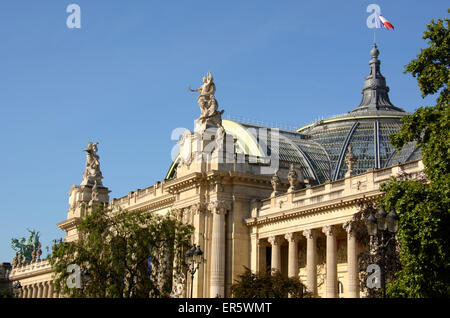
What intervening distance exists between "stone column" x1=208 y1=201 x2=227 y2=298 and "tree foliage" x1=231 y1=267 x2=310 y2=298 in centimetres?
681

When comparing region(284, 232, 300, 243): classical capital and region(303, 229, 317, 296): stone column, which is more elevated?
region(284, 232, 300, 243): classical capital

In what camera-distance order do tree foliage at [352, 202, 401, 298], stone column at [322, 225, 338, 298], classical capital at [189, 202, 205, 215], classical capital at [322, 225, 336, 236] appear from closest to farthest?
tree foliage at [352, 202, 401, 298], stone column at [322, 225, 338, 298], classical capital at [322, 225, 336, 236], classical capital at [189, 202, 205, 215]

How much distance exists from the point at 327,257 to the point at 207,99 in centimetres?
1860

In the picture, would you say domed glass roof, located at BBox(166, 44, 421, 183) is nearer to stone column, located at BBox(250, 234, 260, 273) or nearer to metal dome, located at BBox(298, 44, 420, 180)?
metal dome, located at BBox(298, 44, 420, 180)

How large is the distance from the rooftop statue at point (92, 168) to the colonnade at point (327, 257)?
124 feet

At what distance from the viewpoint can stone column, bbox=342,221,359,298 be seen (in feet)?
152

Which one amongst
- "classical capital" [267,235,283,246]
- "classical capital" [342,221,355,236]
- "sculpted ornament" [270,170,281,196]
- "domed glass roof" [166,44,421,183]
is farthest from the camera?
"domed glass roof" [166,44,421,183]

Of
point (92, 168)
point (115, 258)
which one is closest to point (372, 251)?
point (115, 258)

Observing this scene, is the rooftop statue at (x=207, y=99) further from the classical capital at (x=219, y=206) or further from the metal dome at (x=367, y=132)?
the metal dome at (x=367, y=132)

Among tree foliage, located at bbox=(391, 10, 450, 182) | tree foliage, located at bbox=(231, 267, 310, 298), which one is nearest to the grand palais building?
tree foliage, located at bbox=(231, 267, 310, 298)

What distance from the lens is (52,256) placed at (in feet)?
153

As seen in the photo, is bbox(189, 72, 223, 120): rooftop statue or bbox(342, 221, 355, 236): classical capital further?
bbox(189, 72, 223, 120): rooftop statue

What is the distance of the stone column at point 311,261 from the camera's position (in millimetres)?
50938

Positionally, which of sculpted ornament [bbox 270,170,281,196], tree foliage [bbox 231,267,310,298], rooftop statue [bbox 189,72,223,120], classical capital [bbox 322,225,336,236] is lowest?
tree foliage [bbox 231,267,310,298]
